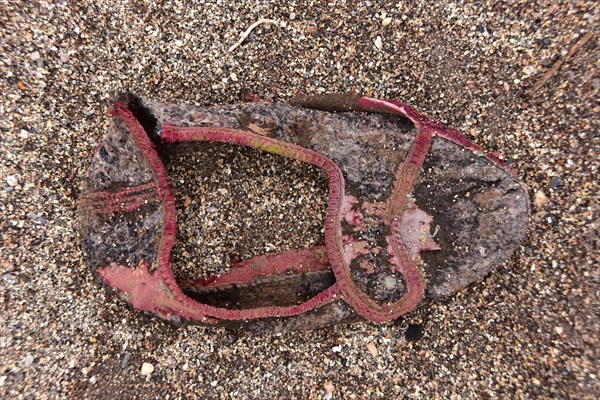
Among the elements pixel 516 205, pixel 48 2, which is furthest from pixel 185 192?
pixel 516 205

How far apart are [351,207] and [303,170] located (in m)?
0.35

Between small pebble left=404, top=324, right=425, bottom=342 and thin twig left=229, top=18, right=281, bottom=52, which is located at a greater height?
thin twig left=229, top=18, right=281, bottom=52

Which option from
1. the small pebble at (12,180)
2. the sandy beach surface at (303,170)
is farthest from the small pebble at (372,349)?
the small pebble at (12,180)

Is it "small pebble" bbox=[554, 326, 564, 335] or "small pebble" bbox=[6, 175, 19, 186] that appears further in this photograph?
"small pebble" bbox=[6, 175, 19, 186]

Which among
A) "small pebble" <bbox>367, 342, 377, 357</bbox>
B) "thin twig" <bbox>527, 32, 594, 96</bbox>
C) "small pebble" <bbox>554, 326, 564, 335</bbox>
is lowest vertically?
"small pebble" <bbox>367, 342, 377, 357</bbox>

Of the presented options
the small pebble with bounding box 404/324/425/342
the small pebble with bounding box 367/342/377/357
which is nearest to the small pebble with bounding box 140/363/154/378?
the small pebble with bounding box 367/342/377/357

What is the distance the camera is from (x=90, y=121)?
2223mm

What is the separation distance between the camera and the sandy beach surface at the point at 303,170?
2.02m

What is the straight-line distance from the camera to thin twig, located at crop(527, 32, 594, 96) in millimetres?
1983

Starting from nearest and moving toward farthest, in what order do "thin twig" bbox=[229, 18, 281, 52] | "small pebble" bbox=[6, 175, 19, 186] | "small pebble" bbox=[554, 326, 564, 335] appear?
"small pebble" bbox=[554, 326, 564, 335]
"small pebble" bbox=[6, 175, 19, 186]
"thin twig" bbox=[229, 18, 281, 52]

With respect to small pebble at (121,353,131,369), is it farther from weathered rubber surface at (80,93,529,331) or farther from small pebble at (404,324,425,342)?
small pebble at (404,324,425,342)

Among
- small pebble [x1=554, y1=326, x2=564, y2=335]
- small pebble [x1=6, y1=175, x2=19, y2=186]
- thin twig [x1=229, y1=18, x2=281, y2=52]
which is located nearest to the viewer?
small pebble [x1=554, y1=326, x2=564, y2=335]

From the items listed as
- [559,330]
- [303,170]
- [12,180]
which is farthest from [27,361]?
[559,330]

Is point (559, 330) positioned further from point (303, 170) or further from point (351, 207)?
point (303, 170)
